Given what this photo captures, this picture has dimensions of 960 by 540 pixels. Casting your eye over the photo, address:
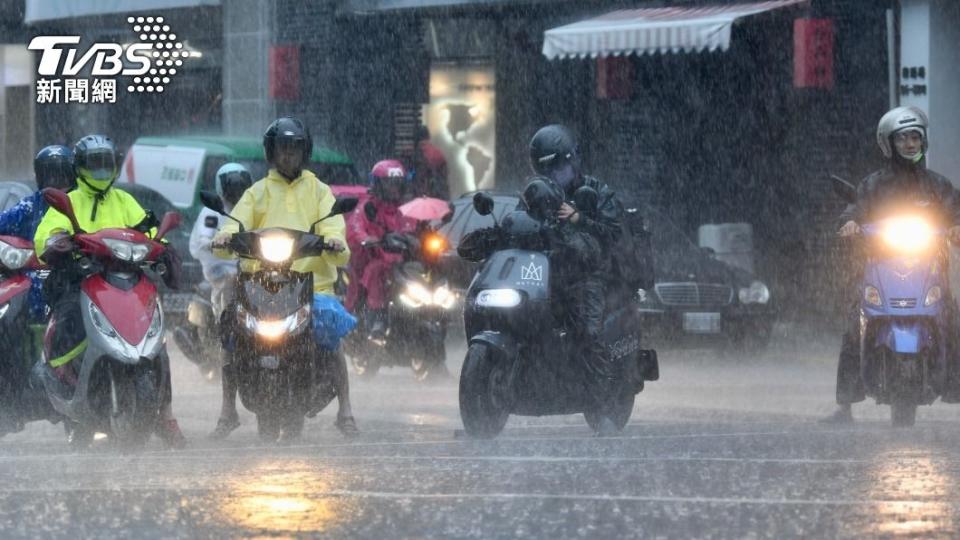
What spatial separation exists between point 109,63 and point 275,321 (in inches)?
939

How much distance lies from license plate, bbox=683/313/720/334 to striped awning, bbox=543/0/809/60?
A: 141 inches

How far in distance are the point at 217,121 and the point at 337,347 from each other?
2214cm

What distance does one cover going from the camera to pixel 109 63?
34.7 metres

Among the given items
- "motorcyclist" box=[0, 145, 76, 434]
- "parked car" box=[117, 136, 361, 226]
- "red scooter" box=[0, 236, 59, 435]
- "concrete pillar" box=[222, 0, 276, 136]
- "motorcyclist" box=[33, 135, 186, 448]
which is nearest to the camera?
"motorcyclist" box=[33, 135, 186, 448]

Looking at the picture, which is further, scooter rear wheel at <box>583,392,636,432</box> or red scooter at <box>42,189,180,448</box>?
scooter rear wheel at <box>583,392,636,432</box>

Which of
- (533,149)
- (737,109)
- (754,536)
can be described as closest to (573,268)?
(533,149)

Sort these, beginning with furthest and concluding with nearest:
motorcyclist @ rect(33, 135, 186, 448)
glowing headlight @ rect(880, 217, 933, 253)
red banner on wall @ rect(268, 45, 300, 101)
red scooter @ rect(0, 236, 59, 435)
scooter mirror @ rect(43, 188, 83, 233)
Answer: red banner on wall @ rect(268, 45, 300, 101) < glowing headlight @ rect(880, 217, 933, 253) < red scooter @ rect(0, 236, 59, 435) < motorcyclist @ rect(33, 135, 186, 448) < scooter mirror @ rect(43, 188, 83, 233)

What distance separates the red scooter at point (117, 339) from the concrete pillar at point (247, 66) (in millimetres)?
19514

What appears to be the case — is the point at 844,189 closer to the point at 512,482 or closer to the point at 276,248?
the point at 276,248

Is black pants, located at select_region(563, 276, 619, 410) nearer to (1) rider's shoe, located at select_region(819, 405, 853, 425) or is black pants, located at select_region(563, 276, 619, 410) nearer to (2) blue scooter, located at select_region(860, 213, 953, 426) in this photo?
(2) blue scooter, located at select_region(860, 213, 953, 426)

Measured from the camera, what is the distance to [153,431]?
11578 mm

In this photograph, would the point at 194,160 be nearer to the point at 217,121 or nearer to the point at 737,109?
the point at 737,109

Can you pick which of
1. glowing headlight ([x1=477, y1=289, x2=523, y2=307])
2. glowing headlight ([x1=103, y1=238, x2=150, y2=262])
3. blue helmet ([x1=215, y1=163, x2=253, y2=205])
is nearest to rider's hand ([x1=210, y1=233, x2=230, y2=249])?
glowing headlight ([x1=103, y1=238, x2=150, y2=262])

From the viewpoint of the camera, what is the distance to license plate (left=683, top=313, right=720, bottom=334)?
769 inches
